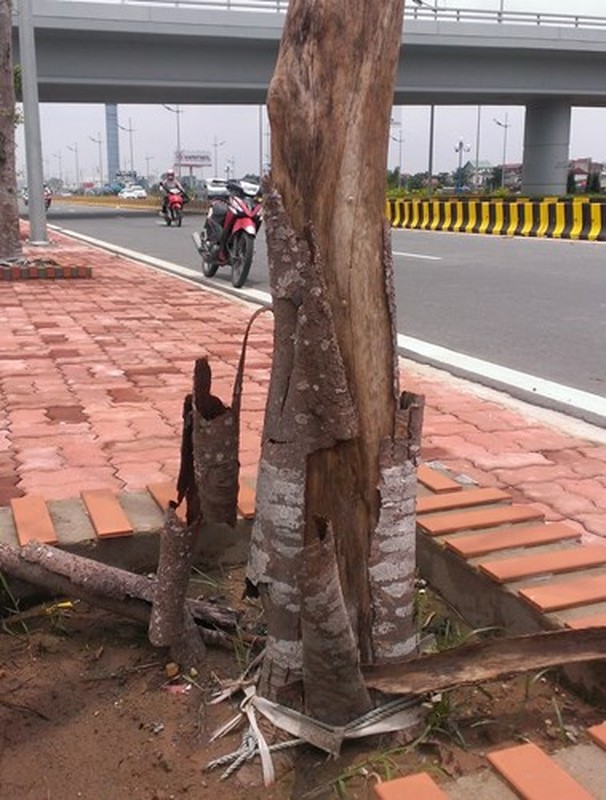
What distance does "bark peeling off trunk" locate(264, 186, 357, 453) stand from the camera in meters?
1.65

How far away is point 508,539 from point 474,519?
0.16m

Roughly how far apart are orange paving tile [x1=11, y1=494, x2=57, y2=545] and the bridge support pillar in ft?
107

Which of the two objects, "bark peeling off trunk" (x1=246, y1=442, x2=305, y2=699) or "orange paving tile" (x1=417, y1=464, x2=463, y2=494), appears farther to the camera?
"orange paving tile" (x1=417, y1=464, x2=463, y2=494)

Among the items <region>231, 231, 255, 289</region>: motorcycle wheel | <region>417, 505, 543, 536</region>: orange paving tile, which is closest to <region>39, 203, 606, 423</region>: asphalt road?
<region>231, 231, 255, 289</region>: motorcycle wheel

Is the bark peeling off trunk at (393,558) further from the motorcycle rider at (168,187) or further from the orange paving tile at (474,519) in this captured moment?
the motorcycle rider at (168,187)

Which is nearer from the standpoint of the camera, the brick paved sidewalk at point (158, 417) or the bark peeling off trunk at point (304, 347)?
the bark peeling off trunk at point (304, 347)

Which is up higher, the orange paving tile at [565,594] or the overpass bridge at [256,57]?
the overpass bridge at [256,57]

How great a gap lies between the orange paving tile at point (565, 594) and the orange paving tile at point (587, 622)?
0.05m

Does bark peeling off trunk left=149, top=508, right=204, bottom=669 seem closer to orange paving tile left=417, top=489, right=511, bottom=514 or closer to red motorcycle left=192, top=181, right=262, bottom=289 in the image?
orange paving tile left=417, top=489, right=511, bottom=514

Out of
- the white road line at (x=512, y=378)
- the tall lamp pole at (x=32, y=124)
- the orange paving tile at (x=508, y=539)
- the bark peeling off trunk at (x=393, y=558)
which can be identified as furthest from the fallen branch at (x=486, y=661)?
the tall lamp pole at (x=32, y=124)

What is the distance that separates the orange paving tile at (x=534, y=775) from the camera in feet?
5.08

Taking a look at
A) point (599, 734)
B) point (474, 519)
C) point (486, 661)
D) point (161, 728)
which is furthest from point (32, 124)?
point (599, 734)

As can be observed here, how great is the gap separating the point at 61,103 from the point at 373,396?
125ft

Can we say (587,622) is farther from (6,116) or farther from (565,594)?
(6,116)
